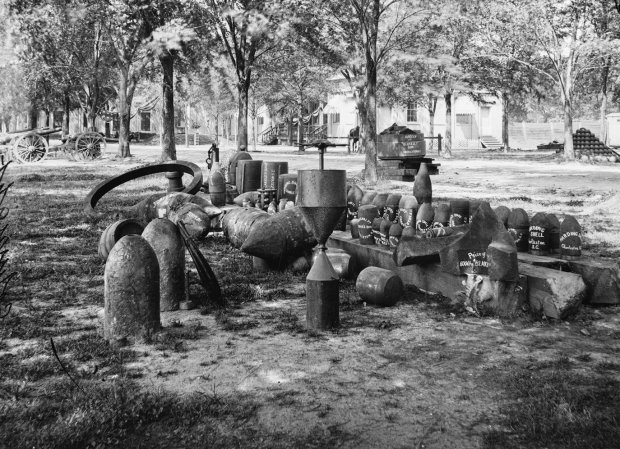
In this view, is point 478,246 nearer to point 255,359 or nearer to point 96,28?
point 255,359

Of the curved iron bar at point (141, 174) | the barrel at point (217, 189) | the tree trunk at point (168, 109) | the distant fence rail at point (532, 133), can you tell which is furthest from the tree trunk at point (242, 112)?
the distant fence rail at point (532, 133)

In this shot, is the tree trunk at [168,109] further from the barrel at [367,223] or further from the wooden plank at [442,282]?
the barrel at [367,223]

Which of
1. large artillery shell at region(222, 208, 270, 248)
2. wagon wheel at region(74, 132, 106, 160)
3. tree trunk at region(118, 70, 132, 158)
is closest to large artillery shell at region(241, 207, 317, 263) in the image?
large artillery shell at region(222, 208, 270, 248)

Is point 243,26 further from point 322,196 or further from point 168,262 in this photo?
point 322,196

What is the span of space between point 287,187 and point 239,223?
169 cm

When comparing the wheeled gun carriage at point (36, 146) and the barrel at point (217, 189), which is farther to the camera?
the wheeled gun carriage at point (36, 146)

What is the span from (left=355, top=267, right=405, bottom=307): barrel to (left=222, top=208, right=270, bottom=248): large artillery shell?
8.06 feet

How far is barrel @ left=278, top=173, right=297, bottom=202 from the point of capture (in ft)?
31.7

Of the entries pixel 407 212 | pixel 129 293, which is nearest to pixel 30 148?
pixel 407 212

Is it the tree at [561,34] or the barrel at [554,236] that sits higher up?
the tree at [561,34]

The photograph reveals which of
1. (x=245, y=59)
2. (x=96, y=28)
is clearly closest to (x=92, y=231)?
(x=245, y=59)

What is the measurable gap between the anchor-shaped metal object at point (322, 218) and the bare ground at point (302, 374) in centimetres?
15

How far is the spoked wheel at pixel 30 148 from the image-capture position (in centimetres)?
2489

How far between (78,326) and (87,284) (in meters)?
1.51
